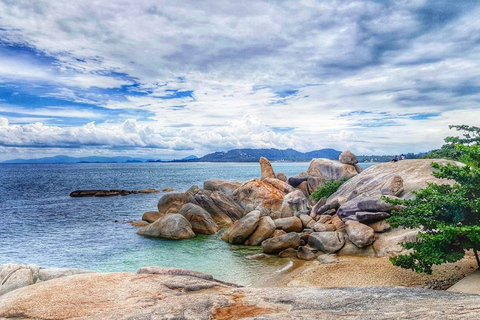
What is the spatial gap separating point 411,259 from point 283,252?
10.5 m

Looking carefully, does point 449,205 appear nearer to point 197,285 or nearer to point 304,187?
point 197,285

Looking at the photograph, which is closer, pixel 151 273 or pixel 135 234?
pixel 151 273

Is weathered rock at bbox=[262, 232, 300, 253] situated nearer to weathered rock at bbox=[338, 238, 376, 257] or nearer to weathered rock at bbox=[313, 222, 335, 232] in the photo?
weathered rock at bbox=[313, 222, 335, 232]

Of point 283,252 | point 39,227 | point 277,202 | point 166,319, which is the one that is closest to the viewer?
point 166,319

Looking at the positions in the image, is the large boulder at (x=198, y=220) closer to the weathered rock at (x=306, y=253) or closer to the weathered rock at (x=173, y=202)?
the weathered rock at (x=173, y=202)

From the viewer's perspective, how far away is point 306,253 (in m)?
22.0

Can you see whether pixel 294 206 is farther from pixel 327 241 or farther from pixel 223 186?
pixel 223 186

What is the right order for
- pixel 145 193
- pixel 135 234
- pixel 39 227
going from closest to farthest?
pixel 135 234 → pixel 39 227 → pixel 145 193

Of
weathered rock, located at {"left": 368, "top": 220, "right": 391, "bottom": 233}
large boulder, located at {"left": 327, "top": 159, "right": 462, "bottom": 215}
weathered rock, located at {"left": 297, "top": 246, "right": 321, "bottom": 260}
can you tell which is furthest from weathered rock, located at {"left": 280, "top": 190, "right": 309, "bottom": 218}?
weathered rock, located at {"left": 368, "top": 220, "right": 391, "bottom": 233}

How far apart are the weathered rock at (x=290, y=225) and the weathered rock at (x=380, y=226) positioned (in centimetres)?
593

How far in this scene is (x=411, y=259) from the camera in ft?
44.0

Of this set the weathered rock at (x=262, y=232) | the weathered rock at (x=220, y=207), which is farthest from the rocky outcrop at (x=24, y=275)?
the weathered rock at (x=220, y=207)

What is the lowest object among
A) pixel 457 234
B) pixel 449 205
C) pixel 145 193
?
pixel 145 193

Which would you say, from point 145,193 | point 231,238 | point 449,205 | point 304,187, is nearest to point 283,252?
point 231,238
